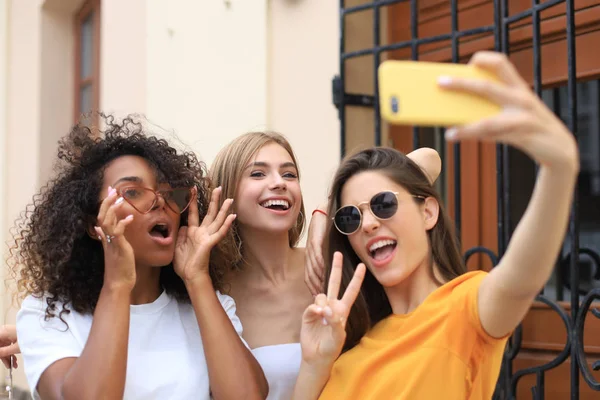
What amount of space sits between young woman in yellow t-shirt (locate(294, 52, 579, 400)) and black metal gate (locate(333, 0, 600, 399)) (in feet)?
2.60

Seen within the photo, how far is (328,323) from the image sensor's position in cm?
206

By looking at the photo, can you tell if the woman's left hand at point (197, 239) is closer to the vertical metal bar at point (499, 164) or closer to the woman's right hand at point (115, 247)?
the woman's right hand at point (115, 247)

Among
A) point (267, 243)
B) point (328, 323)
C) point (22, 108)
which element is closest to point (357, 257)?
point (328, 323)

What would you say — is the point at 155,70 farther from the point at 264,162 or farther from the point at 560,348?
the point at 560,348

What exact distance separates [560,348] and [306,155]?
65.5 inches

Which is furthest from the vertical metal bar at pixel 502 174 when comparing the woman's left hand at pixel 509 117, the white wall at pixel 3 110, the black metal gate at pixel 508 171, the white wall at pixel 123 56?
the white wall at pixel 3 110

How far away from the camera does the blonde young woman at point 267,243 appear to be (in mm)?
2828

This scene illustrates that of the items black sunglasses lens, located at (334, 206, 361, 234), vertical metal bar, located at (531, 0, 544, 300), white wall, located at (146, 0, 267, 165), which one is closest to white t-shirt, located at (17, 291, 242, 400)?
black sunglasses lens, located at (334, 206, 361, 234)

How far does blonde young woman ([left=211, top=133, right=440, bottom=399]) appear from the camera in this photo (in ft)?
9.28

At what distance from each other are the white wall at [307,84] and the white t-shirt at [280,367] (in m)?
1.35

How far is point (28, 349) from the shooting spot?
220 cm

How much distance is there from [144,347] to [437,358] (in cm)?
89

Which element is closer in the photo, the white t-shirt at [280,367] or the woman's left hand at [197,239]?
the woman's left hand at [197,239]

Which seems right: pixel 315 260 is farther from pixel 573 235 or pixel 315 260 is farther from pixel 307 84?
pixel 307 84
